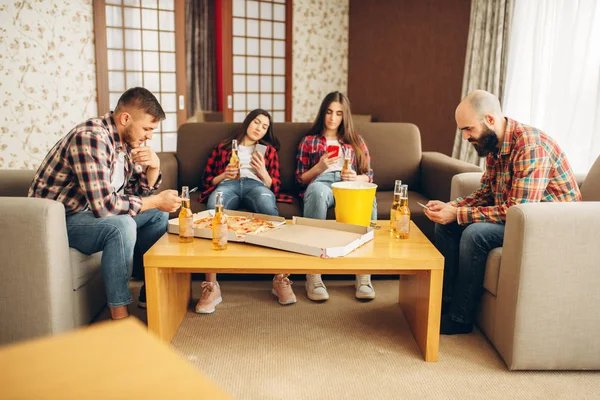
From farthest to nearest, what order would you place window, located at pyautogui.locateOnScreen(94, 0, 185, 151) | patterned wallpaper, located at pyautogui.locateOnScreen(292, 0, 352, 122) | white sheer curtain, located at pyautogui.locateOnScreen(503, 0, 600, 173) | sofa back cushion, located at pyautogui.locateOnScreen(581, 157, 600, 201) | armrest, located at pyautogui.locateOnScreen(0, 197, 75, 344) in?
patterned wallpaper, located at pyautogui.locateOnScreen(292, 0, 352, 122), window, located at pyautogui.locateOnScreen(94, 0, 185, 151), white sheer curtain, located at pyautogui.locateOnScreen(503, 0, 600, 173), sofa back cushion, located at pyautogui.locateOnScreen(581, 157, 600, 201), armrest, located at pyautogui.locateOnScreen(0, 197, 75, 344)

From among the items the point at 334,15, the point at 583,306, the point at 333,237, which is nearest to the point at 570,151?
the point at 583,306

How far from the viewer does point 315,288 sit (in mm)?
2445

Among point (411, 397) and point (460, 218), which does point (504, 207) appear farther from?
point (411, 397)

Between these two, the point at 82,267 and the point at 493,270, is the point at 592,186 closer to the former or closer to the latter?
the point at 493,270

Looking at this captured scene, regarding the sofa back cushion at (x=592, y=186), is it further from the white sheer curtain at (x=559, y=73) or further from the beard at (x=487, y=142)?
the white sheer curtain at (x=559, y=73)

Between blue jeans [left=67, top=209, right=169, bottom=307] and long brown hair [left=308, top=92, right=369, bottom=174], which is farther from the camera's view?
long brown hair [left=308, top=92, right=369, bottom=174]

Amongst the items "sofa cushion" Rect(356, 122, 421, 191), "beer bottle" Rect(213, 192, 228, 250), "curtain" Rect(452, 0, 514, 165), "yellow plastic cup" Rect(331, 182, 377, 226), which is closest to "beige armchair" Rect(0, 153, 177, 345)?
"beer bottle" Rect(213, 192, 228, 250)

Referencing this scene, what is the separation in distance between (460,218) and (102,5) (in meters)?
3.81

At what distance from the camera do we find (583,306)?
1742 mm

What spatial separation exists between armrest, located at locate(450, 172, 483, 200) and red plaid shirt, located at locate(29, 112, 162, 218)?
1.44 m

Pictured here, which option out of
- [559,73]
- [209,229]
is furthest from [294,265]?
[559,73]

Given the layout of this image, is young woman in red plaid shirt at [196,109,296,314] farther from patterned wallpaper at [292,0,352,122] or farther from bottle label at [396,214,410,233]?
patterned wallpaper at [292,0,352,122]

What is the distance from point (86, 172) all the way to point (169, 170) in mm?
996

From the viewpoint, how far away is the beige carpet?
169 centimetres
